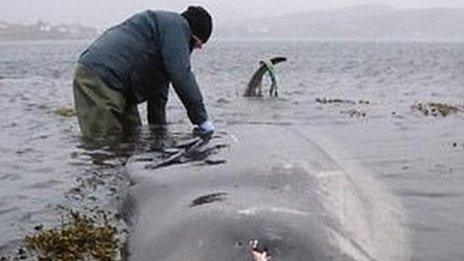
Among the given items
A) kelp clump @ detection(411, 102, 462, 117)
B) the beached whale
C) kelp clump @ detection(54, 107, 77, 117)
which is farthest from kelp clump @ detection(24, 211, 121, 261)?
kelp clump @ detection(411, 102, 462, 117)

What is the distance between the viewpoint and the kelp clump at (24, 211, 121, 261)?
6.22m

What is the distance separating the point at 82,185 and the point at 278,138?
7.85ft

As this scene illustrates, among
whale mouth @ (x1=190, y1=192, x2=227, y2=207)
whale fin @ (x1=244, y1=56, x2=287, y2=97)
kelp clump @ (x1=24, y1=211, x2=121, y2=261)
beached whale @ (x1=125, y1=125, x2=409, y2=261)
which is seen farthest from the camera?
whale fin @ (x1=244, y1=56, x2=287, y2=97)

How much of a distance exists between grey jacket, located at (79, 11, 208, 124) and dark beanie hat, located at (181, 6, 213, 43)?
13cm

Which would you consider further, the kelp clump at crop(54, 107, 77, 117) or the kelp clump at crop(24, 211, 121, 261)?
the kelp clump at crop(54, 107, 77, 117)

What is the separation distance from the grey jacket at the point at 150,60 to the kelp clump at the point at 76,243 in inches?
129

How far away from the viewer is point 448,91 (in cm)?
2805

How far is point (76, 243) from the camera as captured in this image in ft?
21.3

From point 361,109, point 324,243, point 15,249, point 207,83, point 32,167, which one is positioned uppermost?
point 324,243

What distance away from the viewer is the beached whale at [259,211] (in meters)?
4.66

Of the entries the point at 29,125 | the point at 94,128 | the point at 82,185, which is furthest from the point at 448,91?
the point at 82,185

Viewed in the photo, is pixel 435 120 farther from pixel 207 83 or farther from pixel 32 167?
pixel 207 83

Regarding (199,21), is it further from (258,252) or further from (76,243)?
(258,252)

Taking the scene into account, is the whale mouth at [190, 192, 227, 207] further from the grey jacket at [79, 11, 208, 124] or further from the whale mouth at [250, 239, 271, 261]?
the grey jacket at [79, 11, 208, 124]
